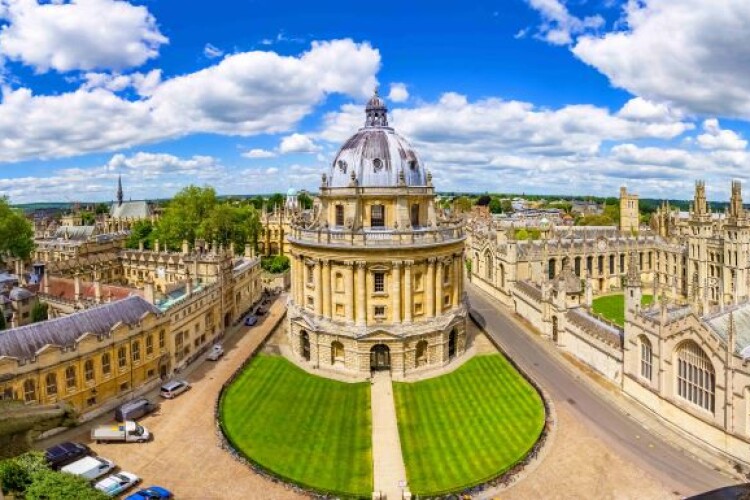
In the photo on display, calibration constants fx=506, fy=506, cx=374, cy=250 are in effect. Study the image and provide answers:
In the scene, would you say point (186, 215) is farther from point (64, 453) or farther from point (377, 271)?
point (64, 453)

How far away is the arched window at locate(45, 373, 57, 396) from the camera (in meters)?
33.7

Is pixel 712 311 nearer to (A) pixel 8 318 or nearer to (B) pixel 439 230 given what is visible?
(B) pixel 439 230

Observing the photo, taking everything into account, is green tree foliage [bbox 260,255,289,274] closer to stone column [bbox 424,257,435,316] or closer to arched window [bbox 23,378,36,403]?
stone column [bbox 424,257,435,316]

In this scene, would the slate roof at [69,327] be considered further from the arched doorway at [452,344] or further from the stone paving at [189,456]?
the arched doorway at [452,344]

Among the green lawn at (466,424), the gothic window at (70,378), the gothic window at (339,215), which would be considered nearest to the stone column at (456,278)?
the green lawn at (466,424)

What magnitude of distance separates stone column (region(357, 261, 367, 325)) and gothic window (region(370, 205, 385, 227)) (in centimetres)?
540

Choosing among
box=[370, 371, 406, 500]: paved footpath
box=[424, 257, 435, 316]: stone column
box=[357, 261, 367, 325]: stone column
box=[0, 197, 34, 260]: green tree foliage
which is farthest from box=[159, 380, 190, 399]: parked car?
box=[0, 197, 34, 260]: green tree foliage

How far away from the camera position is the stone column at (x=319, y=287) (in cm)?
4684

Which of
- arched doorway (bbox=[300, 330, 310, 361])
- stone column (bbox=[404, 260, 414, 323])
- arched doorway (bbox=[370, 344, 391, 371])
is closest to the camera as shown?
stone column (bbox=[404, 260, 414, 323])

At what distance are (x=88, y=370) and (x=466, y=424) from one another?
89.6 ft

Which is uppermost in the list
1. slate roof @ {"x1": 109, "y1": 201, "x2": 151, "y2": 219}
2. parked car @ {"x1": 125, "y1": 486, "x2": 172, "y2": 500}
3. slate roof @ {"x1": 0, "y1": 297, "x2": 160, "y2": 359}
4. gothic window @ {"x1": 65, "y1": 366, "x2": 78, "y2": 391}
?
slate roof @ {"x1": 109, "y1": 201, "x2": 151, "y2": 219}

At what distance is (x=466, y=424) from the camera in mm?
35688

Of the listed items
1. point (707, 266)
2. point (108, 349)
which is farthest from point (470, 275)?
point (108, 349)

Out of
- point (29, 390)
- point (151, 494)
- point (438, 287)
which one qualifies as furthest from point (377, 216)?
point (29, 390)
